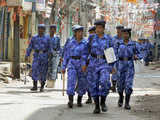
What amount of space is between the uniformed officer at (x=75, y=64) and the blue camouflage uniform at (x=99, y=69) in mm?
731

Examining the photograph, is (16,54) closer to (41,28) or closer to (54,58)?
(54,58)

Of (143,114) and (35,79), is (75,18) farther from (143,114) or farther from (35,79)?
(143,114)

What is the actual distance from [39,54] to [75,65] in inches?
176

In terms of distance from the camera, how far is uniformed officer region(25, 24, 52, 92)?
52.7 ft

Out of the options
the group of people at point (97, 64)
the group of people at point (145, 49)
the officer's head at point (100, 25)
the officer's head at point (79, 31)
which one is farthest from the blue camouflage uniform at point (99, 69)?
the group of people at point (145, 49)

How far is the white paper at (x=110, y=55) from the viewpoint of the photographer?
10.7 metres

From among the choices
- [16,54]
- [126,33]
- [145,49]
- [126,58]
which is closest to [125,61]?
[126,58]

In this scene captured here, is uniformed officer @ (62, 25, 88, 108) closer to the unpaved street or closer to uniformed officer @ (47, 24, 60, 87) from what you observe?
the unpaved street

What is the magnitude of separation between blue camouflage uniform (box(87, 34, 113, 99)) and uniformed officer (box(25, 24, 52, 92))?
5300 mm

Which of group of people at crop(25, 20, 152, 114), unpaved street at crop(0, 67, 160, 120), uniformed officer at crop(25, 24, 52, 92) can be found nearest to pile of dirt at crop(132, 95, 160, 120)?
unpaved street at crop(0, 67, 160, 120)

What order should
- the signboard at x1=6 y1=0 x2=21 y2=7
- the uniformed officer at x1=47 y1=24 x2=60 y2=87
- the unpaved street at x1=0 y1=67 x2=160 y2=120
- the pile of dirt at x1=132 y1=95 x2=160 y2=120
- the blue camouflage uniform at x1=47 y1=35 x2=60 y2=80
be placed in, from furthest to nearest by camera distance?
the signboard at x1=6 y1=0 x2=21 y2=7 → the blue camouflage uniform at x1=47 y1=35 x2=60 y2=80 → the uniformed officer at x1=47 y1=24 x2=60 y2=87 → the pile of dirt at x1=132 y1=95 x2=160 y2=120 → the unpaved street at x1=0 y1=67 x2=160 y2=120

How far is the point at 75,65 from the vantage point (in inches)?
467

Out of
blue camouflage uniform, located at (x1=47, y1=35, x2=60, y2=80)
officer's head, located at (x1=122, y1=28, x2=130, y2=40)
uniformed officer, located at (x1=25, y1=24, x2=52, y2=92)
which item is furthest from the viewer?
blue camouflage uniform, located at (x1=47, y1=35, x2=60, y2=80)

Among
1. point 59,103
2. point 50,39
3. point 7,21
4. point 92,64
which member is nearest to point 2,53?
point 7,21
